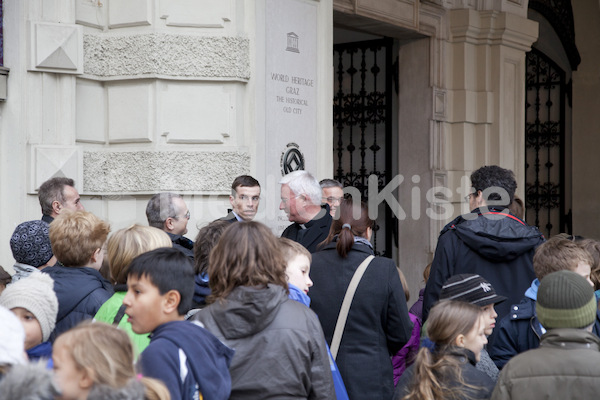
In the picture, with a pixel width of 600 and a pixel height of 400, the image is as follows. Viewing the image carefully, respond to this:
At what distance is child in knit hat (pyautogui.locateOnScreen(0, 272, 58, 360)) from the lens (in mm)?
3020

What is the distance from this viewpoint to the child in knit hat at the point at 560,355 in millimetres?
2836

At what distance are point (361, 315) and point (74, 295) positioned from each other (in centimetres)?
130

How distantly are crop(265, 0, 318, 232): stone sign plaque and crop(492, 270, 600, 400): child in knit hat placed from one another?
407 cm

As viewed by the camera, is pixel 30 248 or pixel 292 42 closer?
pixel 30 248

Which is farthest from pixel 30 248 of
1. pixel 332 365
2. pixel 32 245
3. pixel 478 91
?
pixel 478 91

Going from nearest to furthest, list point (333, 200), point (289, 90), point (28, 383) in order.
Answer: point (28, 383)
point (333, 200)
point (289, 90)

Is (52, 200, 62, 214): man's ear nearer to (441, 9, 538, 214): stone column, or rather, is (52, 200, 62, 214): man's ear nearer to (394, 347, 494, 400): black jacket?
(394, 347, 494, 400): black jacket

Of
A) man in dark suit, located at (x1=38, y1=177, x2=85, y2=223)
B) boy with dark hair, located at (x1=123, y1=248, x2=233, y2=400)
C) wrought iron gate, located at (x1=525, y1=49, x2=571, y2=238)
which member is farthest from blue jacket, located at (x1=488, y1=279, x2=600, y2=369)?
wrought iron gate, located at (x1=525, y1=49, x2=571, y2=238)

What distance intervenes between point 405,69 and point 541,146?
3307 mm

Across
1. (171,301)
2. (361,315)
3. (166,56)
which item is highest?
(166,56)

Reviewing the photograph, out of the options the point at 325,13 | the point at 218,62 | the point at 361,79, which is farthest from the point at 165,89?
the point at 361,79

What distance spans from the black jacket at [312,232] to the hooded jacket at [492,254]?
817 mm

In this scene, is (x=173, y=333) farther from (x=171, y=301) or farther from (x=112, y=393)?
(x=112, y=393)

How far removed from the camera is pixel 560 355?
2.88 m
